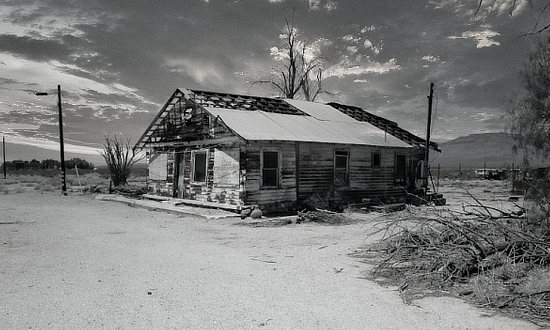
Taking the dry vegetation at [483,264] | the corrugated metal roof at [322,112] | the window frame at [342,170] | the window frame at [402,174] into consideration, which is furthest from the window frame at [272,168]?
the dry vegetation at [483,264]

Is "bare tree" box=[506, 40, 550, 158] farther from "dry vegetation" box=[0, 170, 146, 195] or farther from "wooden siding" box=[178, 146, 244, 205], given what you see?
"dry vegetation" box=[0, 170, 146, 195]

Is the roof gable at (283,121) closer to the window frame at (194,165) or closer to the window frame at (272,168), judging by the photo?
the window frame at (272,168)

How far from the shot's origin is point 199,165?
17.3 metres

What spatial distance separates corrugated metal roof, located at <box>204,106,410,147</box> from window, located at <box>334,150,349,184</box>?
642 millimetres

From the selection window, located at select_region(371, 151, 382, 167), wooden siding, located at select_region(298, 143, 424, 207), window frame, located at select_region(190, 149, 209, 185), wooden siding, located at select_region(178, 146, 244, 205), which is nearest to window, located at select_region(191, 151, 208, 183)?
window frame, located at select_region(190, 149, 209, 185)

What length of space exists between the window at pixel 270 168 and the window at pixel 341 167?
10.5 ft

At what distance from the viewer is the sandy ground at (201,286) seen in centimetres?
442

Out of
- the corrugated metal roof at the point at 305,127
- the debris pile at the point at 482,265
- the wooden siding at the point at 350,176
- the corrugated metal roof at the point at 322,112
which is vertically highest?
the corrugated metal roof at the point at 322,112

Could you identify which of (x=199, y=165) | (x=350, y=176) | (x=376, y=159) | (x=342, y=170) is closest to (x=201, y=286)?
(x=199, y=165)

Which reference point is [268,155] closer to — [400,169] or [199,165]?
[199,165]

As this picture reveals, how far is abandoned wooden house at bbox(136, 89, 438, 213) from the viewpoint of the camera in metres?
15.1

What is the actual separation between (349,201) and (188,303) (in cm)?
1352

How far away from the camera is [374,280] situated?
6.16m

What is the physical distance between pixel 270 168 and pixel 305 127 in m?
3.67
